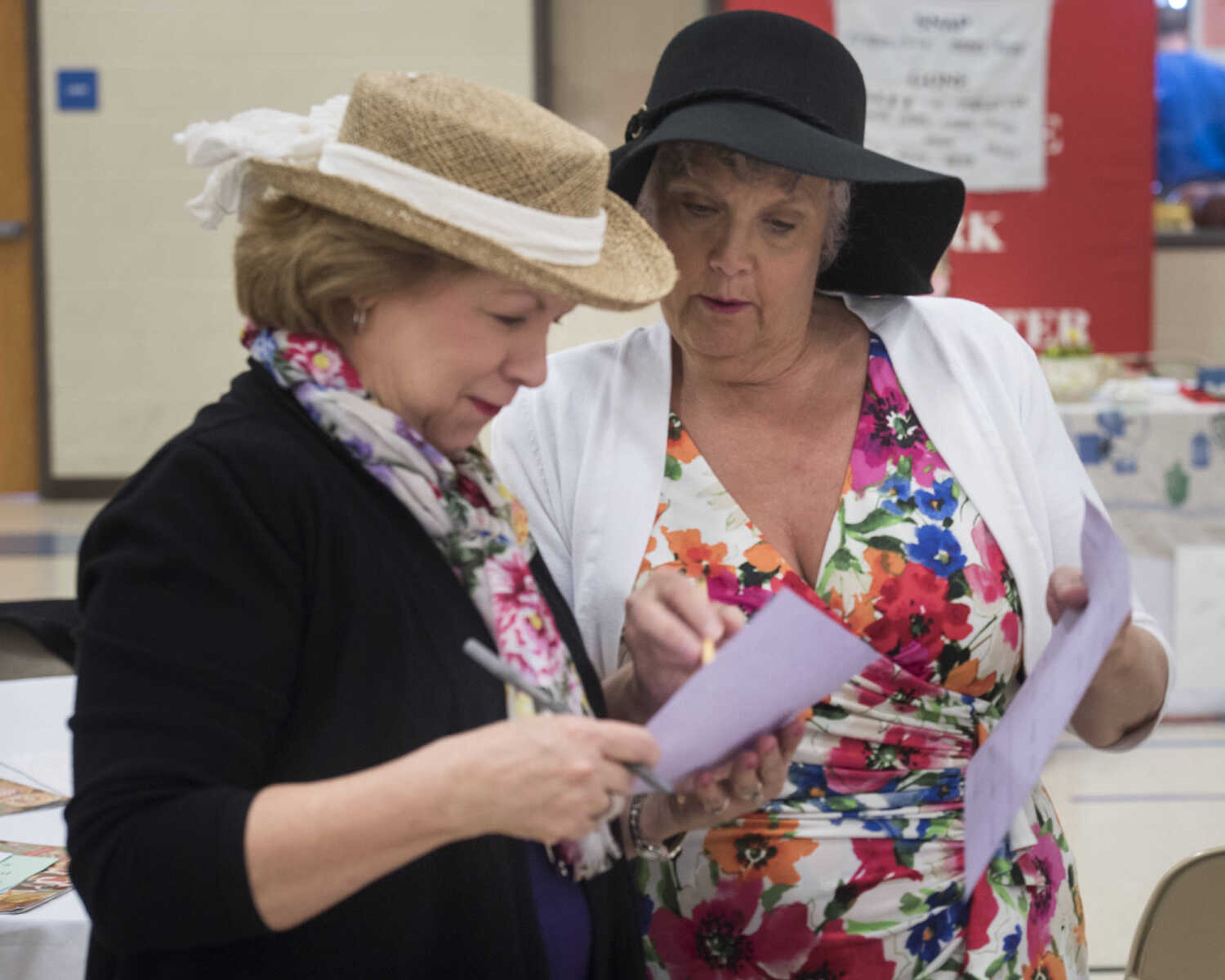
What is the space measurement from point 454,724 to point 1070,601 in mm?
650

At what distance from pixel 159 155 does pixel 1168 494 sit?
16.8 feet

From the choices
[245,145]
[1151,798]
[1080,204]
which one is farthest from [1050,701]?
[1080,204]

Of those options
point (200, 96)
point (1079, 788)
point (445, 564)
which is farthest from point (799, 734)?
point (200, 96)

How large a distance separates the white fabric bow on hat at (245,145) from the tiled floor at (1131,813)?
7.47ft

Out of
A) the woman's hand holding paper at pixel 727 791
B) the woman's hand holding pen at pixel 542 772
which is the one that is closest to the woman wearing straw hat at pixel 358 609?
the woman's hand holding pen at pixel 542 772

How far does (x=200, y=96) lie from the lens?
661cm

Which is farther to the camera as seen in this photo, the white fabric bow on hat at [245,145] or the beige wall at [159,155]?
the beige wall at [159,155]

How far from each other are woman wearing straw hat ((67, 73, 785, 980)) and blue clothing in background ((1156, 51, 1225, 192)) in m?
6.30

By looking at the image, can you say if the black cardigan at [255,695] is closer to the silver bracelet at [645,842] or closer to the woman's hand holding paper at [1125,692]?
the silver bracelet at [645,842]

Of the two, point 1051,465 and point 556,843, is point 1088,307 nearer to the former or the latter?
point 1051,465

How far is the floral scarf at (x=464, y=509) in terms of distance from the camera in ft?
3.38

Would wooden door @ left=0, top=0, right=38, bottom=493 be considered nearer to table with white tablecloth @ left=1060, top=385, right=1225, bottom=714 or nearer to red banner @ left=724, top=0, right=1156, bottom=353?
red banner @ left=724, top=0, right=1156, bottom=353

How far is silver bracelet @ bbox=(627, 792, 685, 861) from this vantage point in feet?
4.31

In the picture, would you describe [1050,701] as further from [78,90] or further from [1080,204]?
[78,90]
